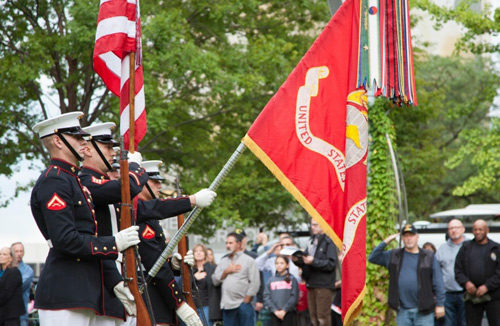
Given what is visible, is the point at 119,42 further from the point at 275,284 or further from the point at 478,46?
the point at 478,46

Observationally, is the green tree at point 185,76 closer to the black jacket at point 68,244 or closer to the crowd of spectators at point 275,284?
the crowd of spectators at point 275,284

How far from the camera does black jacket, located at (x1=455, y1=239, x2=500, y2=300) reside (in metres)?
11.3

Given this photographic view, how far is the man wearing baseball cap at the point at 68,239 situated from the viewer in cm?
523

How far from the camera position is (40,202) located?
17.4ft

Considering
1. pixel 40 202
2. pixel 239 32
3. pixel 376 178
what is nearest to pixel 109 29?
pixel 40 202

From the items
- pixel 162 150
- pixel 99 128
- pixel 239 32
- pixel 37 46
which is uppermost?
pixel 239 32

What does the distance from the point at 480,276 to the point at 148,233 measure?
237 inches

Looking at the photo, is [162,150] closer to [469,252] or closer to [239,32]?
[239,32]

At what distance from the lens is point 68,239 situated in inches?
203

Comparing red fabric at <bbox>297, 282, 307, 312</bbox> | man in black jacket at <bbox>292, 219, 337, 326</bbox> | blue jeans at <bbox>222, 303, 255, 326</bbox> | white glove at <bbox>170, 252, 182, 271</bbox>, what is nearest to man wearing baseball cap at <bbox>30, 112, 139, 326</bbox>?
white glove at <bbox>170, 252, 182, 271</bbox>

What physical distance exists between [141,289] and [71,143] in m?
1.11

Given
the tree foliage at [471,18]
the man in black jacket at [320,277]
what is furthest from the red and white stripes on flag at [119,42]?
the tree foliage at [471,18]

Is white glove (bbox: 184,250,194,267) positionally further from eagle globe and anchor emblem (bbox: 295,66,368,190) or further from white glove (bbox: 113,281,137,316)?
white glove (bbox: 113,281,137,316)

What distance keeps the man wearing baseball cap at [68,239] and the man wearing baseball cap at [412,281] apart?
636cm
